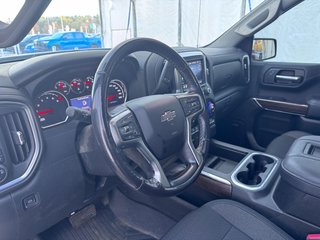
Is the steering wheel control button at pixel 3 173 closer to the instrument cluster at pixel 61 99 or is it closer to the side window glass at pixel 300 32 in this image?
the instrument cluster at pixel 61 99

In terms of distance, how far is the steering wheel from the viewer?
2.79 feet

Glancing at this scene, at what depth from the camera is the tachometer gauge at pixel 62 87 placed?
1.15m

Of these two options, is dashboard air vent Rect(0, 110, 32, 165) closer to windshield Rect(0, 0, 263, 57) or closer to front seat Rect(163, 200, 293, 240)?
front seat Rect(163, 200, 293, 240)

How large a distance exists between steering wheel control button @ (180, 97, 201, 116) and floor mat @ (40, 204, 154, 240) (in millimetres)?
841

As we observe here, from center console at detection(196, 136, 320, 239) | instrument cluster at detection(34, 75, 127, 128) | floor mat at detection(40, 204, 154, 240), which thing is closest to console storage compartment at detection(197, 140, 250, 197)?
center console at detection(196, 136, 320, 239)

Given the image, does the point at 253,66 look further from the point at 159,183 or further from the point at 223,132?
the point at 159,183

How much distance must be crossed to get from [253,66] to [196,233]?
5.41ft

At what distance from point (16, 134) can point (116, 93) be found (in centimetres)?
53

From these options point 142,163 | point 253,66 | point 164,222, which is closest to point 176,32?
point 253,66

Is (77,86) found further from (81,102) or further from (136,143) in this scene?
(136,143)

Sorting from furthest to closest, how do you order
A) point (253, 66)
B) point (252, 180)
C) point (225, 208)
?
point (253, 66), point (252, 180), point (225, 208)

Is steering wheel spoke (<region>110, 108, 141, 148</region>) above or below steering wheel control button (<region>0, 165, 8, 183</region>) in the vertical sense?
above

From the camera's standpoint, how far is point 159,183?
36.3 inches

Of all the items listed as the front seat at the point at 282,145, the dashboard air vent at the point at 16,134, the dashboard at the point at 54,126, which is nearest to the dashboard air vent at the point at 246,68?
the front seat at the point at 282,145
